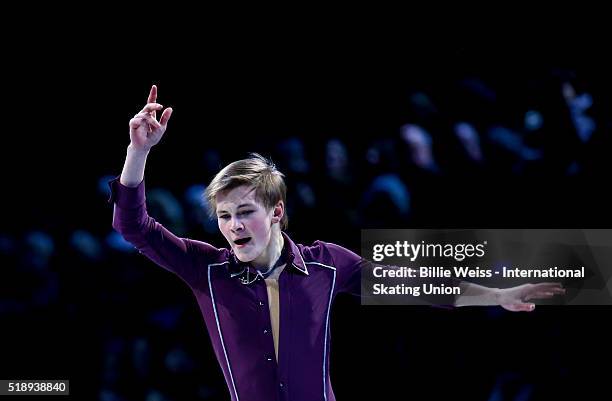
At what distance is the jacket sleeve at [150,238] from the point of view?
78.7 inches

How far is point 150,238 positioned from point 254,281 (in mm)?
289

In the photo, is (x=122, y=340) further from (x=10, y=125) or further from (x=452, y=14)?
(x=452, y=14)

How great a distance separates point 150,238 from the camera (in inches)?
82.4

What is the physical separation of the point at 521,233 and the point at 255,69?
1021mm

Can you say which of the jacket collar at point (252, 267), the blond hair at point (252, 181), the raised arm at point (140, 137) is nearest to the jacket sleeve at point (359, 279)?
the jacket collar at point (252, 267)

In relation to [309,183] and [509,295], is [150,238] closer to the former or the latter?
[309,183]

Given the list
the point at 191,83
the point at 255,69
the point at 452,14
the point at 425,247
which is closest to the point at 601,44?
the point at 452,14

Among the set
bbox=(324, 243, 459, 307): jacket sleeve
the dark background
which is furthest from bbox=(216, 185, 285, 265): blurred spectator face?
the dark background

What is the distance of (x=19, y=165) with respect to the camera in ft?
9.11

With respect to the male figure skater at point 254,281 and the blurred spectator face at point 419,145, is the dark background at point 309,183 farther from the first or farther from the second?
the male figure skater at point 254,281

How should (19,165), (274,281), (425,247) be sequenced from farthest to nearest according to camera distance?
1. (19,165)
2. (425,247)
3. (274,281)

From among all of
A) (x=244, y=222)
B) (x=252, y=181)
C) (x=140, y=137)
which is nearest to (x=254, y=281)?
(x=244, y=222)

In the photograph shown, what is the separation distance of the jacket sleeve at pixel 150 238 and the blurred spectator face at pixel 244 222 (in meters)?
0.12

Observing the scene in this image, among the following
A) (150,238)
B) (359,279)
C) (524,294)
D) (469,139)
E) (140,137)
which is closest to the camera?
(140,137)
